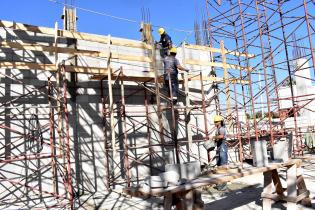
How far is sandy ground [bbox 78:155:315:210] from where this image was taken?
715 centimetres

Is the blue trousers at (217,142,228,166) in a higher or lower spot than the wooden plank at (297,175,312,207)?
higher

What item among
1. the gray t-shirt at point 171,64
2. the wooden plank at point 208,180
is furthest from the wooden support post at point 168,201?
the gray t-shirt at point 171,64

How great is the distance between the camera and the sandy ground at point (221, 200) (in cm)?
715

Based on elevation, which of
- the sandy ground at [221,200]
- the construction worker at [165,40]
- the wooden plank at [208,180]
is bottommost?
the sandy ground at [221,200]

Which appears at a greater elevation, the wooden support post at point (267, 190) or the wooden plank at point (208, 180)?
the wooden plank at point (208, 180)

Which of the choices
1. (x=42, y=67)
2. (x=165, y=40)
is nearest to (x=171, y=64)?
(x=165, y=40)

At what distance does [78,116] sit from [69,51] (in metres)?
2.01

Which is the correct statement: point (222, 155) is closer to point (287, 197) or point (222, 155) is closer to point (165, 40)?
point (287, 197)

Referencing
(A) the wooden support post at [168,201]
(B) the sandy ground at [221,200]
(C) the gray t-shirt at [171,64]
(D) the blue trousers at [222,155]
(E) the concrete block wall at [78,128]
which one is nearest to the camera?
(A) the wooden support post at [168,201]

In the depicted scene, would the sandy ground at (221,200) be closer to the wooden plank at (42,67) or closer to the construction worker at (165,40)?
the wooden plank at (42,67)

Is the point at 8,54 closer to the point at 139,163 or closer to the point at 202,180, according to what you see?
the point at 139,163

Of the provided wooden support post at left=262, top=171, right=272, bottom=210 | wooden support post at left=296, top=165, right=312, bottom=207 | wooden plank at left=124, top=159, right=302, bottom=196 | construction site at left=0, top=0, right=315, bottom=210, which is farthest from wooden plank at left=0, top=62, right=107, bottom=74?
wooden support post at left=296, top=165, right=312, bottom=207

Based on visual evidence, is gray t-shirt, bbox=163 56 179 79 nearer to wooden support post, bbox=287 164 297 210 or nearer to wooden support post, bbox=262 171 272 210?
wooden support post, bbox=262 171 272 210

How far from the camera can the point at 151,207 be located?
25.0 ft
